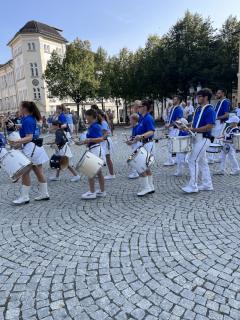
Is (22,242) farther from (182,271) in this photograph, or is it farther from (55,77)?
(55,77)

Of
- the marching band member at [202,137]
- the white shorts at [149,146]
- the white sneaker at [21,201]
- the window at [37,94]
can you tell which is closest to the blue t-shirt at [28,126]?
the white sneaker at [21,201]

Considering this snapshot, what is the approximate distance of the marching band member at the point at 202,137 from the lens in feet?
18.8

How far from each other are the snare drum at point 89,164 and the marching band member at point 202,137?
193 cm

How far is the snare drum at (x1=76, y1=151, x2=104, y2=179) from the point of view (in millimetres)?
5566

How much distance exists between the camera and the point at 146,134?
19.3 feet

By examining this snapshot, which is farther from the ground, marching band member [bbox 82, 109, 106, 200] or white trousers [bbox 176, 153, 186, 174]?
marching band member [bbox 82, 109, 106, 200]

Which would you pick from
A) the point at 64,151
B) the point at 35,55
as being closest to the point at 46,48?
the point at 35,55

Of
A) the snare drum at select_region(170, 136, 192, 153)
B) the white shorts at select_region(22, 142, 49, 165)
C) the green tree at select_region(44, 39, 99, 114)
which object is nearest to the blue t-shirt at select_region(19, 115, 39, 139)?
the white shorts at select_region(22, 142, 49, 165)

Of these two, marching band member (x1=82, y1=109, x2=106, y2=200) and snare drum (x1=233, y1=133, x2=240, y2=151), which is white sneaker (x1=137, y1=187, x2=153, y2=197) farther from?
snare drum (x1=233, y1=133, x2=240, y2=151)

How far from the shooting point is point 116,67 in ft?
112

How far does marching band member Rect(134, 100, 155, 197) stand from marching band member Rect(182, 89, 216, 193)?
0.77 meters

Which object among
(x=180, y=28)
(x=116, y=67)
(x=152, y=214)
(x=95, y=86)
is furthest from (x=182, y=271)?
(x=116, y=67)

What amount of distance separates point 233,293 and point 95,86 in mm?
28178

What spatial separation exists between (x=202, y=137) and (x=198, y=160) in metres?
0.49
